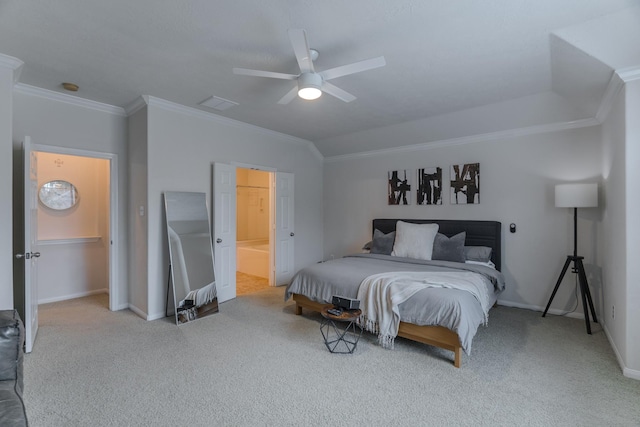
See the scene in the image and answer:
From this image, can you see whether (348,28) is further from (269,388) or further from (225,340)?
(225,340)

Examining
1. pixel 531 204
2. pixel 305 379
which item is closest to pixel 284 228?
pixel 305 379

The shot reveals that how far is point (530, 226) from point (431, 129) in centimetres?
185

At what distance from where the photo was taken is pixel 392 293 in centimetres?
297

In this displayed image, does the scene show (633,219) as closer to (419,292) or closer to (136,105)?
(419,292)

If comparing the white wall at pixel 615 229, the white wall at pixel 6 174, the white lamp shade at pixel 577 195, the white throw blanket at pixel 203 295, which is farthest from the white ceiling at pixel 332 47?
the white throw blanket at pixel 203 295

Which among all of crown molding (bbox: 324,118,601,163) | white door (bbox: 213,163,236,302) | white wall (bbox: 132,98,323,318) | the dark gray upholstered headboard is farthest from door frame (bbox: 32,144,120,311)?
the dark gray upholstered headboard

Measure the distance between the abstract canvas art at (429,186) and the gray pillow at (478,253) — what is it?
96 centimetres

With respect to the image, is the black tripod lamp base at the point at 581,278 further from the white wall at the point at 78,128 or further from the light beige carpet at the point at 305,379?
the white wall at the point at 78,128

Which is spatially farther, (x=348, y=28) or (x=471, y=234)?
(x=471, y=234)

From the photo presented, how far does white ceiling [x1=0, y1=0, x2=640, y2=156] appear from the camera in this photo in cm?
209

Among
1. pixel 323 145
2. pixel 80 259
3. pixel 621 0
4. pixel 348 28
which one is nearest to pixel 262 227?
pixel 323 145

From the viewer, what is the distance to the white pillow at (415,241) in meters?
4.29

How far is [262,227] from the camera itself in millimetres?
8500

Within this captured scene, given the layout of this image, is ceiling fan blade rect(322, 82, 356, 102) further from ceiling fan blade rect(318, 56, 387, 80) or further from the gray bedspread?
the gray bedspread
